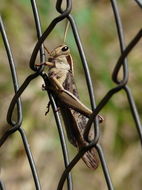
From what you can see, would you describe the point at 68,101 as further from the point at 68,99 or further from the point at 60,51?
the point at 60,51

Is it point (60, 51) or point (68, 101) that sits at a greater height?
point (60, 51)

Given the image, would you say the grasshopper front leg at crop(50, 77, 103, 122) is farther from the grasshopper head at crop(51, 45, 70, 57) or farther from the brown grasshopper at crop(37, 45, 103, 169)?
the grasshopper head at crop(51, 45, 70, 57)

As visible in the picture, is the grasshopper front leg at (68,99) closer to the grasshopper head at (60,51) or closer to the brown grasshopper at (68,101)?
the brown grasshopper at (68,101)

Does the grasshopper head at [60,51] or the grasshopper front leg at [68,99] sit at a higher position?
the grasshopper head at [60,51]

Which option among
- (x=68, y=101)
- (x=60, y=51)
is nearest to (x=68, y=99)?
(x=68, y=101)

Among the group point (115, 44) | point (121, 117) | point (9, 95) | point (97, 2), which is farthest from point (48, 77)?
point (97, 2)

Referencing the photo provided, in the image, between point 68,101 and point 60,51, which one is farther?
point 60,51

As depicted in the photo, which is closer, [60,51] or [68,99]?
[68,99]

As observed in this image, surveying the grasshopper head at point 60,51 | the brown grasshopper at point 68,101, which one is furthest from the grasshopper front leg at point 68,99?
the grasshopper head at point 60,51

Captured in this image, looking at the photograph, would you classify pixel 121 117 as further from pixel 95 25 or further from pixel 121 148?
pixel 95 25
